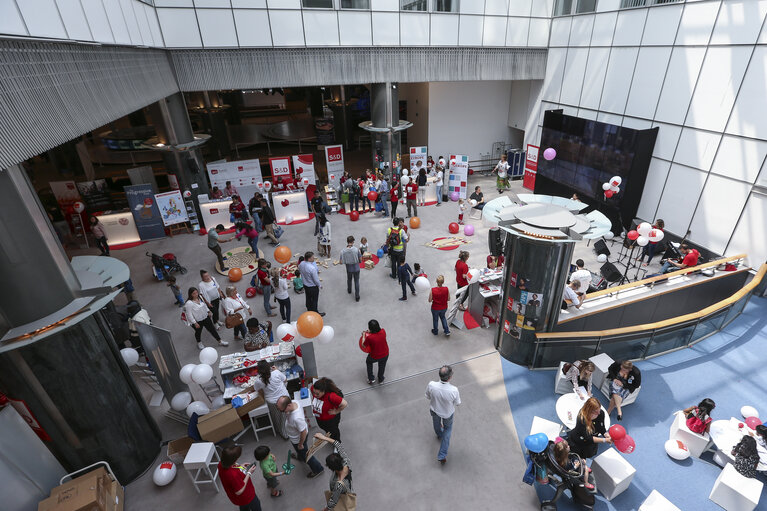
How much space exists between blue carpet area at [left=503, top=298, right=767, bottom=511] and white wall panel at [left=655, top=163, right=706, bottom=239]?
12.9 ft

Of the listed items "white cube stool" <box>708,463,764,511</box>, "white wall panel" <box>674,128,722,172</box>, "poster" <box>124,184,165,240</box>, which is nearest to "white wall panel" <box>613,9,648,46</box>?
"white wall panel" <box>674,128,722,172</box>

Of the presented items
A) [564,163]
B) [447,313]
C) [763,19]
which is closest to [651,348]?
[447,313]

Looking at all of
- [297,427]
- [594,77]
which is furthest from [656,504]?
[594,77]

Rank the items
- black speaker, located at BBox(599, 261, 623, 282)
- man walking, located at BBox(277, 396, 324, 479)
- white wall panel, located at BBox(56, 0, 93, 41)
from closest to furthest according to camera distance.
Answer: man walking, located at BBox(277, 396, 324, 479)
white wall panel, located at BBox(56, 0, 93, 41)
black speaker, located at BBox(599, 261, 623, 282)

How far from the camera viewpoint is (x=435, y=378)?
25.3ft

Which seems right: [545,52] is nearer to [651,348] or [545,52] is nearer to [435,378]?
[651,348]

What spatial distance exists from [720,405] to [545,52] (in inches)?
623

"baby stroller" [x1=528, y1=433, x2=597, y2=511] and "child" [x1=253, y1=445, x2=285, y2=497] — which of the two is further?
"baby stroller" [x1=528, y1=433, x2=597, y2=511]

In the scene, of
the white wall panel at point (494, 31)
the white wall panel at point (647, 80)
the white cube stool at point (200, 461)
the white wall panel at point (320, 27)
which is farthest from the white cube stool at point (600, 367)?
the white wall panel at point (494, 31)

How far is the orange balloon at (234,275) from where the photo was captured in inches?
434

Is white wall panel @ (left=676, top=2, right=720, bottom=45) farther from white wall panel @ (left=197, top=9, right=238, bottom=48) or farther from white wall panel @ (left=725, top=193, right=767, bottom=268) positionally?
white wall panel @ (left=197, top=9, right=238, bottom=48)

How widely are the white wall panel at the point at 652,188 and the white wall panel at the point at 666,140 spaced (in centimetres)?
22

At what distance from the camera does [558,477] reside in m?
5.21

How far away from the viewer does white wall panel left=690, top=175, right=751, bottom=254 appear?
34.6 ft
